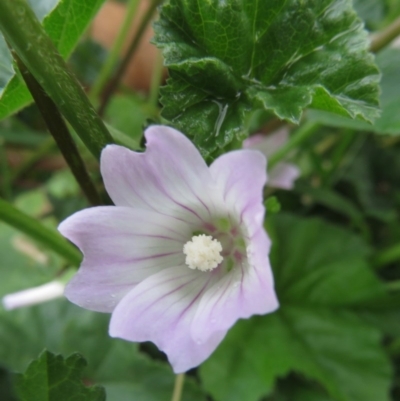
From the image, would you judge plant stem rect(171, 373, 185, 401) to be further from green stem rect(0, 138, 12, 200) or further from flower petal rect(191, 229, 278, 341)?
green stem rect(0, 138, 12, 200)

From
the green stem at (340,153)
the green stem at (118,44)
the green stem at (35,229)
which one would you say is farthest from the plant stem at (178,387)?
the green stem at (118,44)

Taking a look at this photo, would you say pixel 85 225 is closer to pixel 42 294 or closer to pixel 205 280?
pixel 205 280

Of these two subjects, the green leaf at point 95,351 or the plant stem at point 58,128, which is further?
the green leaf at point 95,351

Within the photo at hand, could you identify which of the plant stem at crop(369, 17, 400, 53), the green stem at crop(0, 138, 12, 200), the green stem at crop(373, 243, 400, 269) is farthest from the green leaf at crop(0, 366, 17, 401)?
the plant stem at crop(369, 17, 400, 53)

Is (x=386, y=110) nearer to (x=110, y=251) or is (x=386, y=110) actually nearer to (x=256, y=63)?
(x=256, y=63)

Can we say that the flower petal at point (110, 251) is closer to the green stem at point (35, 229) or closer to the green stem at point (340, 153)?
the green stem at point (35, 229)

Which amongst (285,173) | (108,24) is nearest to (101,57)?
(108,24)

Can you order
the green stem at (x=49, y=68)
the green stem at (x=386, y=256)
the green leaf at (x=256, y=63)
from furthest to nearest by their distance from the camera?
the green stem at (x=386, y=256) < the green leaf at (x=256, y=63) < the green stem at (x=49, y=68)

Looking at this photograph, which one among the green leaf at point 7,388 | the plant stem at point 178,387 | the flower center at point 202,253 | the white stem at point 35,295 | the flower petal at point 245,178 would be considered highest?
the flower petal at point 245,178
